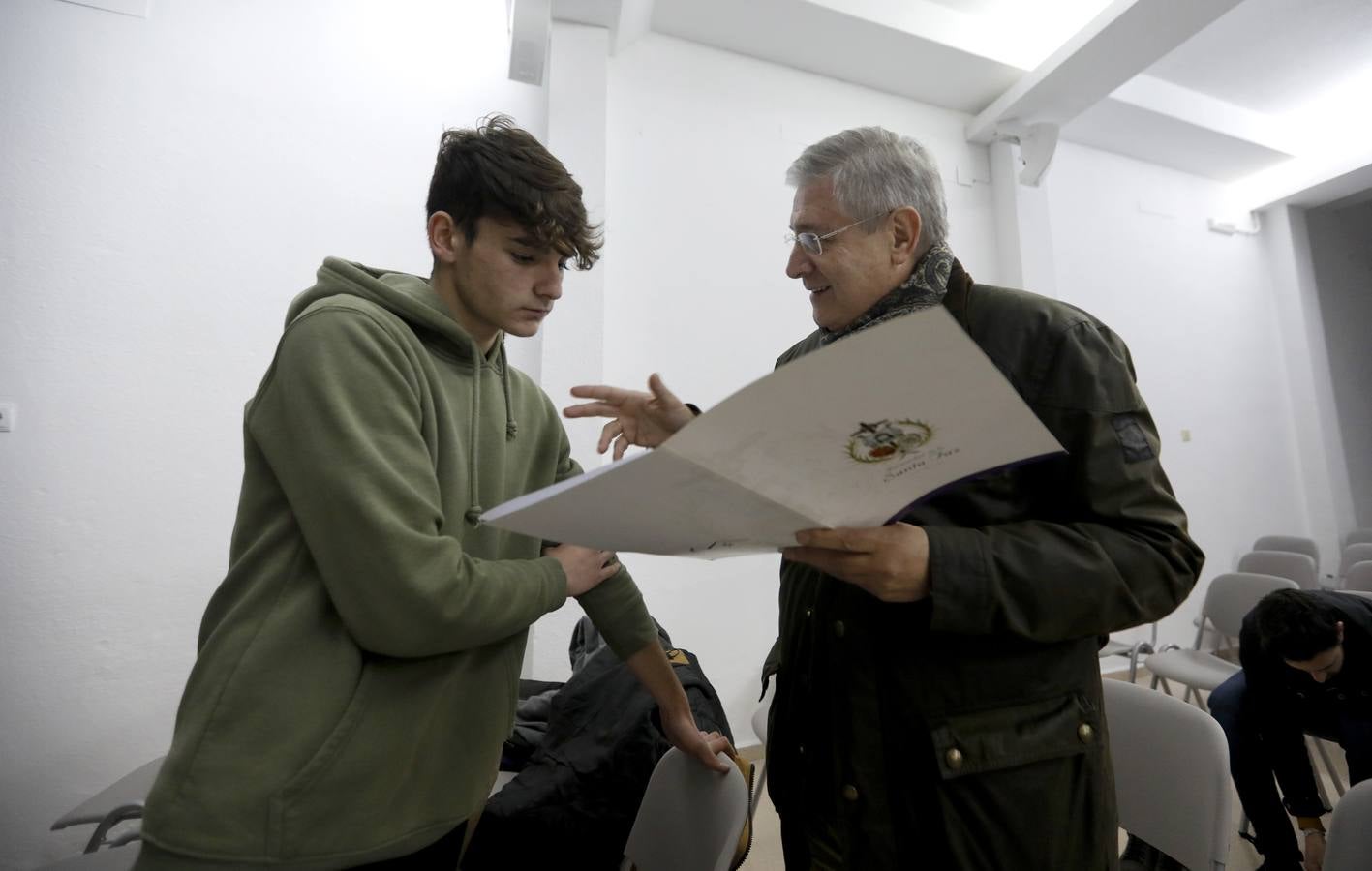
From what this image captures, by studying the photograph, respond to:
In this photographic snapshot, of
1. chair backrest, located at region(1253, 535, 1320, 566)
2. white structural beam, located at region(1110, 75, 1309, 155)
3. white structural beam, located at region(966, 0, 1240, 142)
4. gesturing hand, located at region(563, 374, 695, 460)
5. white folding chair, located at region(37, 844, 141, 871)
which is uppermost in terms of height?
white structural beam, located at region(1110, 75, 1309, 155)

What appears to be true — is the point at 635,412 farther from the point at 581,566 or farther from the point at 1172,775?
the point at 1172,775

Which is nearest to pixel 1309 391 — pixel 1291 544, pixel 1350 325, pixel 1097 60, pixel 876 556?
pixel 1350 325

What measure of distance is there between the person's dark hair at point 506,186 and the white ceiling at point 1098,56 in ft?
7.14

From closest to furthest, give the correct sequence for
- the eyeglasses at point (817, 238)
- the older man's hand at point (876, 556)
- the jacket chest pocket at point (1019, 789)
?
the older man's hand at point (876, 556)
the jacket chest pocket at point (1019, 789)
the eyeglasses at point (817, 238)

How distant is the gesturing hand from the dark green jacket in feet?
1.06

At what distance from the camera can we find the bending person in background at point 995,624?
0.68 m

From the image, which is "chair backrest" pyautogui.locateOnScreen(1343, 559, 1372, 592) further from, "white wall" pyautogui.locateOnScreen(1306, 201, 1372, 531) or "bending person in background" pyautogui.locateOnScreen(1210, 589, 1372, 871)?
"white wall" pyautogui.locateOnScreen(1306, 201, 1372, 531)

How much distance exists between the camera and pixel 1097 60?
10.3 feet

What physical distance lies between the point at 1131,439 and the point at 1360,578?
3783mm

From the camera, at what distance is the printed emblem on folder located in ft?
1.62

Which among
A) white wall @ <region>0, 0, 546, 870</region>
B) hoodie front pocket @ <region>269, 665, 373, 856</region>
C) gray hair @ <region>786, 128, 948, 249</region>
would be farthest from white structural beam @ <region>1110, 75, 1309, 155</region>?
hoodie front pocket @ <region>269, 665, 373, 856</region>

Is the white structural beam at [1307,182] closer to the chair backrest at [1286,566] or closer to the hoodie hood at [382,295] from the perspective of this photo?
the chair backrest at [1286,566]

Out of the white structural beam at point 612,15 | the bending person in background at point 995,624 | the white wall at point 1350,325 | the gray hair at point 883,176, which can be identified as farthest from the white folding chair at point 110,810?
the white wall at point 1350,325

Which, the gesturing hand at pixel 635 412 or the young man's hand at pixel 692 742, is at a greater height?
the gesturing hand at pixel 635 412
